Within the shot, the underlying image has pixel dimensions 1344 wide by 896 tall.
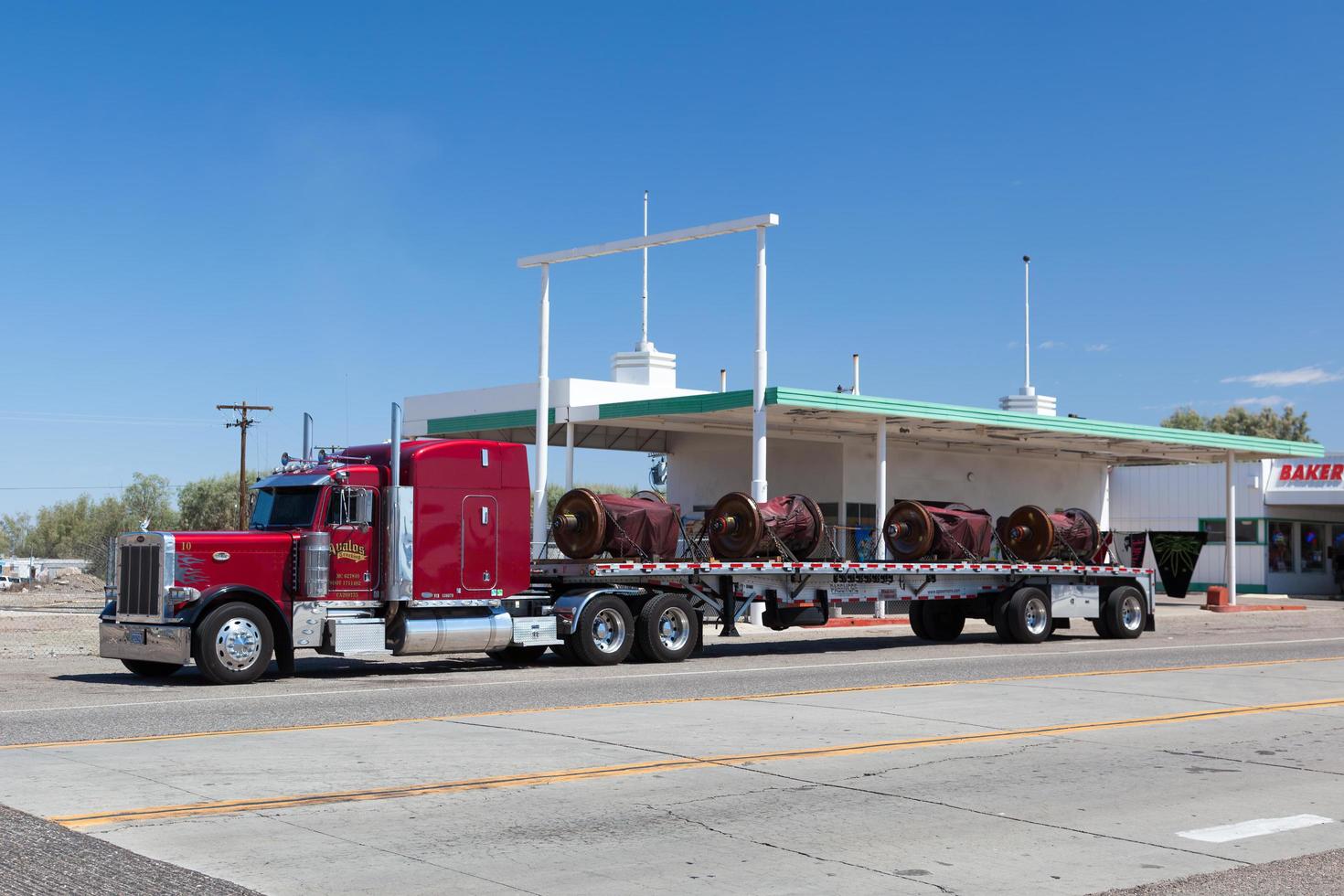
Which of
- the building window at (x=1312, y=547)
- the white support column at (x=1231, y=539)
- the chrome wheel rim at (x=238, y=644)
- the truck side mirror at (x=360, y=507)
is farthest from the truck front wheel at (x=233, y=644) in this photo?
the building window at (x=1312, y=547)

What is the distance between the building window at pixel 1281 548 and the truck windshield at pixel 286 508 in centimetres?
4130

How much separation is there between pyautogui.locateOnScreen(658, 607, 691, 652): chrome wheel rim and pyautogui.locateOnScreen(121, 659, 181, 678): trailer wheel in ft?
22.1

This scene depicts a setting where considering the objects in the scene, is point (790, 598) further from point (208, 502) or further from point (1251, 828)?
point (208, 502)

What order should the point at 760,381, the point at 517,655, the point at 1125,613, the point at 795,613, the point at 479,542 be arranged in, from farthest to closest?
the point at 760,381
the point at 1125,613
the point at 795,613
the point at 517,655
the point at 479,542

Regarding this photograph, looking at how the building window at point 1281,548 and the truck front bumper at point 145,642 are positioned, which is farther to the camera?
the building window at point 1281,548

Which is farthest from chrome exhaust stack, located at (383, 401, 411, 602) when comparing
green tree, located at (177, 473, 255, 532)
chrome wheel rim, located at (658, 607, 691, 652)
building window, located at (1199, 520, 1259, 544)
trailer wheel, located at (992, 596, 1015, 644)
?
green tree, located at (177, 473, 255, 532)

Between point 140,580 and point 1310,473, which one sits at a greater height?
point 1310,473

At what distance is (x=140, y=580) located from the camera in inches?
693

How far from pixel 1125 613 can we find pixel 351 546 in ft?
51.8

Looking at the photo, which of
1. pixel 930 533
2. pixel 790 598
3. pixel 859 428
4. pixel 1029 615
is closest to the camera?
pixel 790 598

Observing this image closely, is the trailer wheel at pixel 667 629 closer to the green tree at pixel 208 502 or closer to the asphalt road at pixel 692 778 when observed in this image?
the asphalt road at pixel 692 778

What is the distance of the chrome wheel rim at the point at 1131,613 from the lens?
2759 cm

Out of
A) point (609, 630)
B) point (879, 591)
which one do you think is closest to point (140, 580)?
point (609, 630)

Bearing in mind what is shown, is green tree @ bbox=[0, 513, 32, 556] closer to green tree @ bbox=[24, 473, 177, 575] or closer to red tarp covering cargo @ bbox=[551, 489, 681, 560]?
green tree @ bbox=[24, 473, 177, 575]
